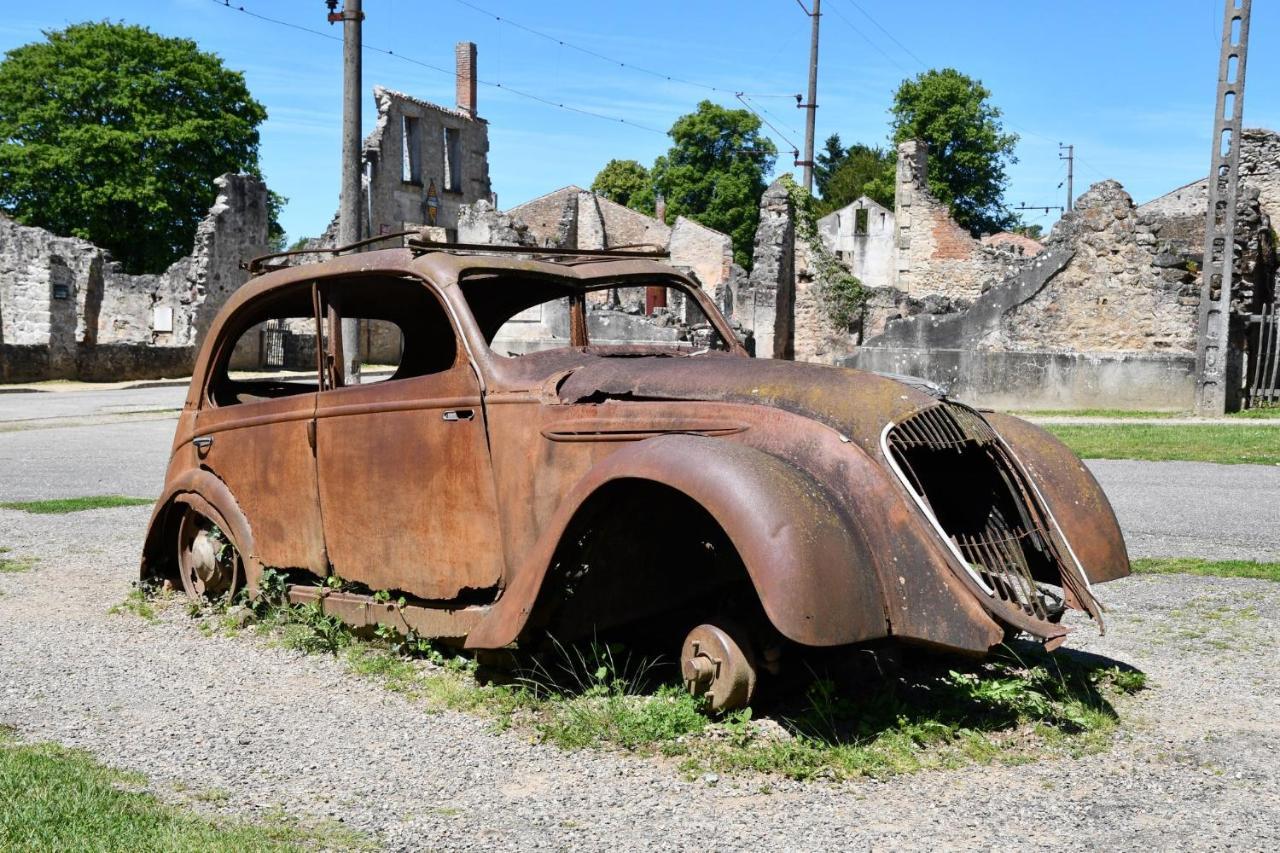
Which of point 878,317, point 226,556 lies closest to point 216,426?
point 226,556

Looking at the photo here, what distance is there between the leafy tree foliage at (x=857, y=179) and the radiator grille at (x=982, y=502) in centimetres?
6976

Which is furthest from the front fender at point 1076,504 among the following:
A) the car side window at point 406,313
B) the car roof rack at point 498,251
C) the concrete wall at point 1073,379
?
the concrete wall at point 1073,379

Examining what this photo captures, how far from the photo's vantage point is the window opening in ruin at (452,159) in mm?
52500

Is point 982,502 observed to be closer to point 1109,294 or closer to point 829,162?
point 1109,294

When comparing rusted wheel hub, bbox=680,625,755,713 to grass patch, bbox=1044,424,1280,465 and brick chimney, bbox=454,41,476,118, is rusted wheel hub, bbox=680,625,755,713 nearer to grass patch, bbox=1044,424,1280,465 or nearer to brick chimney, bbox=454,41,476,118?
grass patch, bbox=1044,424,1280,465

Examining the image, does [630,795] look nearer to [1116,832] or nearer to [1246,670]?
[1116,832]

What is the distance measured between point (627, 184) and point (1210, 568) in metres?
74.8

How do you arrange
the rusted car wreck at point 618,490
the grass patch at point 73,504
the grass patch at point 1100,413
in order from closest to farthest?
the rusted car wreck at point 618,490 < the grass patch at point 73,504 < the grass patch at point 1100,413

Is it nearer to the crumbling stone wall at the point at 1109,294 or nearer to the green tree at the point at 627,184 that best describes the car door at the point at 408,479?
the crumbling stone wall at the point at 1109,294

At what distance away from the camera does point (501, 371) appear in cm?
465

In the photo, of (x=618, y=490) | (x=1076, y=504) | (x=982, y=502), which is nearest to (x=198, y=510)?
(x=618, y=490)

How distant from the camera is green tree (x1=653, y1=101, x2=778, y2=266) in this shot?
7112 cm

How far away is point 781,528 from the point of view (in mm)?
3570

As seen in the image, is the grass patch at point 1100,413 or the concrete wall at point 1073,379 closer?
the grass patch at point 1100,413
